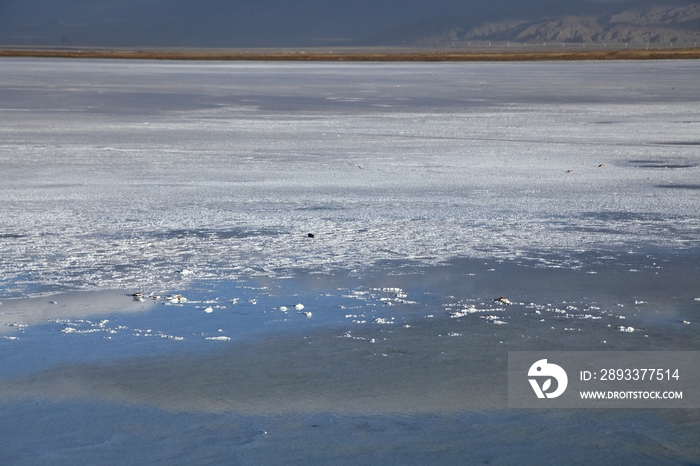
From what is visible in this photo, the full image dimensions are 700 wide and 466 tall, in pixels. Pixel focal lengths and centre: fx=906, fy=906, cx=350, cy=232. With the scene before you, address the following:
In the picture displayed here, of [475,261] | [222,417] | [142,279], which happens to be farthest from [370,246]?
[222,417]

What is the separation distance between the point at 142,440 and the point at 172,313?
1363 millimetres

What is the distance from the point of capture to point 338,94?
21.2 meters

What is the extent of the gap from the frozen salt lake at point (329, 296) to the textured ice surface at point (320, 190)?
0.03 meters

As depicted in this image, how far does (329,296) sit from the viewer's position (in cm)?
434

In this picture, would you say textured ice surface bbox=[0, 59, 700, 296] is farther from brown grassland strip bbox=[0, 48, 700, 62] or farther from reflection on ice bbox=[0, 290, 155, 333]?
brown grassland strip bbox=[0, 48, 700, 62]

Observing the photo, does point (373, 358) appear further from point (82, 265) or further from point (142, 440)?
point (82, 265)

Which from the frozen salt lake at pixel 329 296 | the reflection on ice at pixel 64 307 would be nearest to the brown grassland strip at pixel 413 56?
the frozen salt lake at pixel 329 296

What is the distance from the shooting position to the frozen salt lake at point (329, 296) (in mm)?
2820
